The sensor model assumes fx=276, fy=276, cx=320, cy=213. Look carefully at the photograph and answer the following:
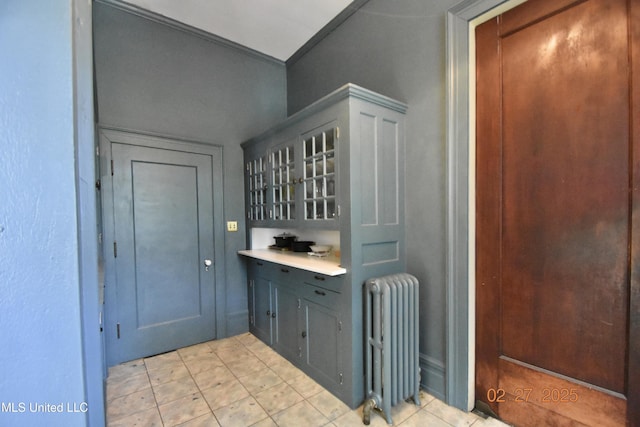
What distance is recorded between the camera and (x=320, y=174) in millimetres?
2189

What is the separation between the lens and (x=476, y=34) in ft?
6.00

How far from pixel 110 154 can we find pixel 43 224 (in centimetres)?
257

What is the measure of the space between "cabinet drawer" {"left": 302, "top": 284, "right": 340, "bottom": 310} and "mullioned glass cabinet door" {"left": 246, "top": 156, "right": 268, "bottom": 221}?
3.31 ft

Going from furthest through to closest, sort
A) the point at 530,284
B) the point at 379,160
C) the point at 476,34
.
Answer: the point at 379,160 → the point at 476,34 → the point at 530,284

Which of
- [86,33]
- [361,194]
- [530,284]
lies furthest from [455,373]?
[86,33]

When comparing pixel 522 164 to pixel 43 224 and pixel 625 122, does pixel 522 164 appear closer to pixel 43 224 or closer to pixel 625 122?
pixel 625 122

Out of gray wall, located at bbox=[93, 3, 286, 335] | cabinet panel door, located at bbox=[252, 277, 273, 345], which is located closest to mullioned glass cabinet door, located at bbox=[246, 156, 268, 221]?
gray wall, located at bbox=[93, 3, 286, 335]

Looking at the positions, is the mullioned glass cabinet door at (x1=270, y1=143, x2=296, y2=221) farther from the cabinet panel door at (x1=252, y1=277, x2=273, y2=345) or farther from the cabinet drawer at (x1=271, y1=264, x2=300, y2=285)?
the cabinet panel door at (x1=252, y1=277, x2=273, y2=345)

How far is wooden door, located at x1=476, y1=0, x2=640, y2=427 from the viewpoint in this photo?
4.46ft

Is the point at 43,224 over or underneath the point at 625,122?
underneath

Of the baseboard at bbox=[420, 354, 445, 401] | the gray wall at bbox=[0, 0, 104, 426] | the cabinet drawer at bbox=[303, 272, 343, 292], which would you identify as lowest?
the baseboard at bbox=[420, 354, 445, 401]

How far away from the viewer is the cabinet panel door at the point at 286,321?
246cm

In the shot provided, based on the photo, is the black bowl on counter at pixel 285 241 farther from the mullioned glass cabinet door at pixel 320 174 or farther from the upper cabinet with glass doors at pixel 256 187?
the mullioned glass cabinet door at pixel 320 174
